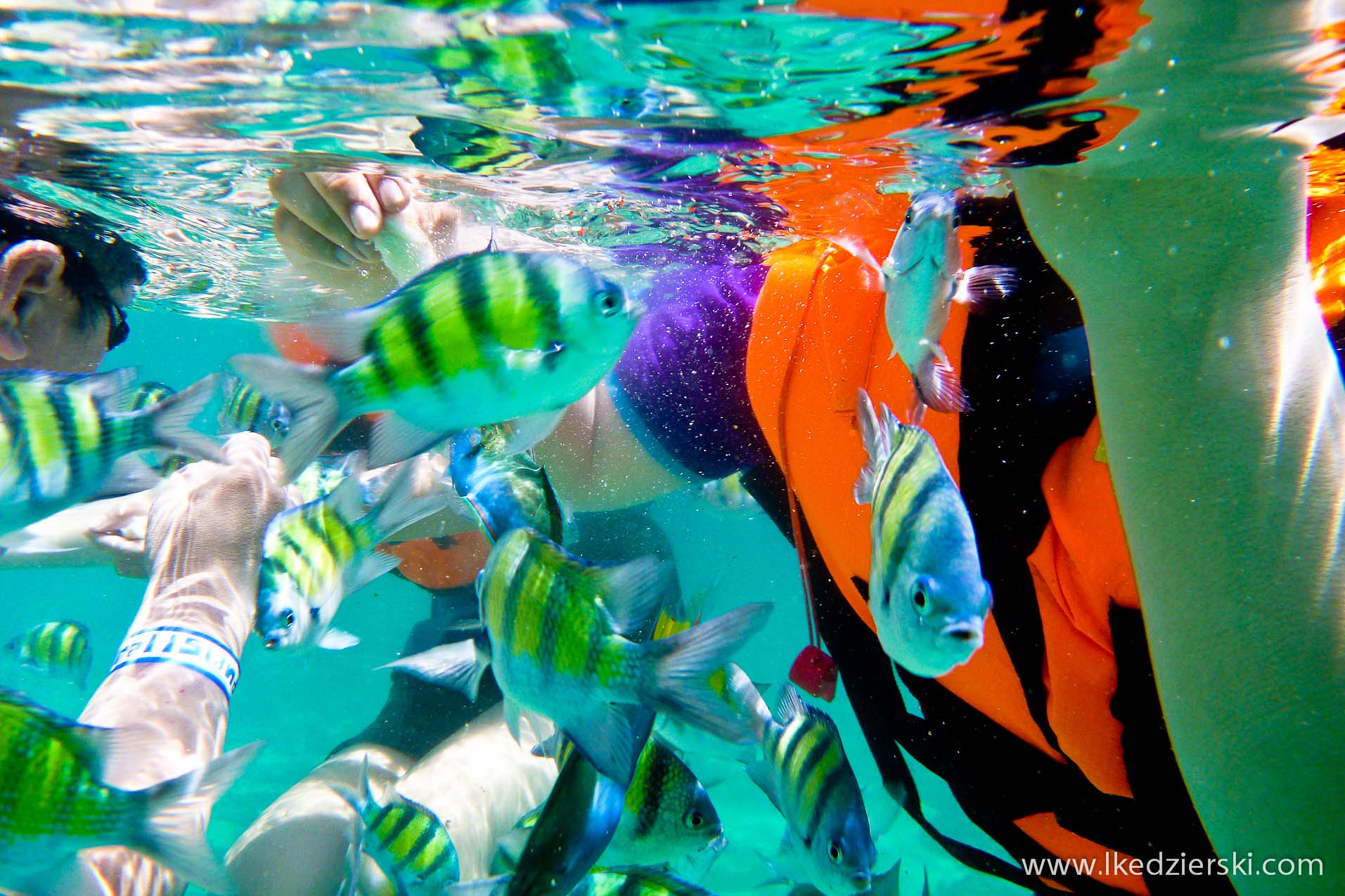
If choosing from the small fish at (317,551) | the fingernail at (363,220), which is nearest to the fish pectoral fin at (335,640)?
the small fish at (317,551)

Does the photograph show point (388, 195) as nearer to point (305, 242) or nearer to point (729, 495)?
point (305, 242)

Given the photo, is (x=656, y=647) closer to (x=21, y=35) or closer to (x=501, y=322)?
(x=501, y=322)

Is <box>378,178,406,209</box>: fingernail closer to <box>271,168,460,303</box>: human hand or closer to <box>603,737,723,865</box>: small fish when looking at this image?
<box>271,168,460,303</box>: human hand

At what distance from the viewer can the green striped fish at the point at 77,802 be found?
1.84 meters

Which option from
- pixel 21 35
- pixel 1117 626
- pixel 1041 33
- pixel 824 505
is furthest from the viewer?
pixel 21 35

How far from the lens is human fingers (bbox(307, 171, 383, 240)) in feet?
11.6

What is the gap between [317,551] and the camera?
8.33 ft

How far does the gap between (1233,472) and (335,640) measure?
3150 mm

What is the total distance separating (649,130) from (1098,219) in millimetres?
3740

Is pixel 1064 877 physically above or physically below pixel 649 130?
below

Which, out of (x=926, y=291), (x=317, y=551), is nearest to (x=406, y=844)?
(x=317, y=551)

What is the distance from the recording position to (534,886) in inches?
58.5

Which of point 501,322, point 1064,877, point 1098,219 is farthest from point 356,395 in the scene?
point 1064,877

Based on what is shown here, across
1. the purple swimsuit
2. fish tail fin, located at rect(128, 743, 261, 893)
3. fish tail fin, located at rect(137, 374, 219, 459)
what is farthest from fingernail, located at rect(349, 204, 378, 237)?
fish tail fin, located at rect(128, 743, 261, 893)
